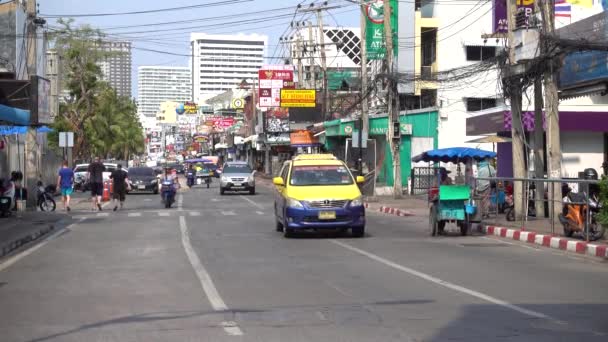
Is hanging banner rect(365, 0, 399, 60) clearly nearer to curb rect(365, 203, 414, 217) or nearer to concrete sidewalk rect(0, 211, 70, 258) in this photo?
curb rect(365, 203, 414, 217)

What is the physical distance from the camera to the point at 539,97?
2323cm

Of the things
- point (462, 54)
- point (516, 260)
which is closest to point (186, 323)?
point (516, 260)

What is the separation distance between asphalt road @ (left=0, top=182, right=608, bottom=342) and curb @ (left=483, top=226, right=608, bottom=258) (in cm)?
49

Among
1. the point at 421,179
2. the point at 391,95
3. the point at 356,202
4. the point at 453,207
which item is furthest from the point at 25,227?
the point at 421,179

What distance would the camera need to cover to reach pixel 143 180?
47.8 meters

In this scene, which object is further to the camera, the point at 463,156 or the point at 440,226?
the point at 463,156

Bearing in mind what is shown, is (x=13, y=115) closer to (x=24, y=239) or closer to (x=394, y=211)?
(x=24, y=239)

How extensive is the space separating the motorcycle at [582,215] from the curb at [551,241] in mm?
331

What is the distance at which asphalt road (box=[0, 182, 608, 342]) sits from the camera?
8.81 metres

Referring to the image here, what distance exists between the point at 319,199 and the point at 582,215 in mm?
5757

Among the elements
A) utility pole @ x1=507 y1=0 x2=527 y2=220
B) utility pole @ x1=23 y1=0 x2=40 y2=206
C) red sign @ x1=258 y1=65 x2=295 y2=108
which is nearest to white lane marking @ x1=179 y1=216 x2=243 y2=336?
utility pole @ x1=507 y1=0 x2=527 y2=220

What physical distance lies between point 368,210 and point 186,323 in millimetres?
24595

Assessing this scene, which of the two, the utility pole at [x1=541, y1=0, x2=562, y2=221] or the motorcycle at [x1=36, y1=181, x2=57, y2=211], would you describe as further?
the motorcycle at [x1=36, y1=181, x2=57, y2=211]

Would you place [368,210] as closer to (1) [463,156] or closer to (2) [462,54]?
(1) [463,156]
